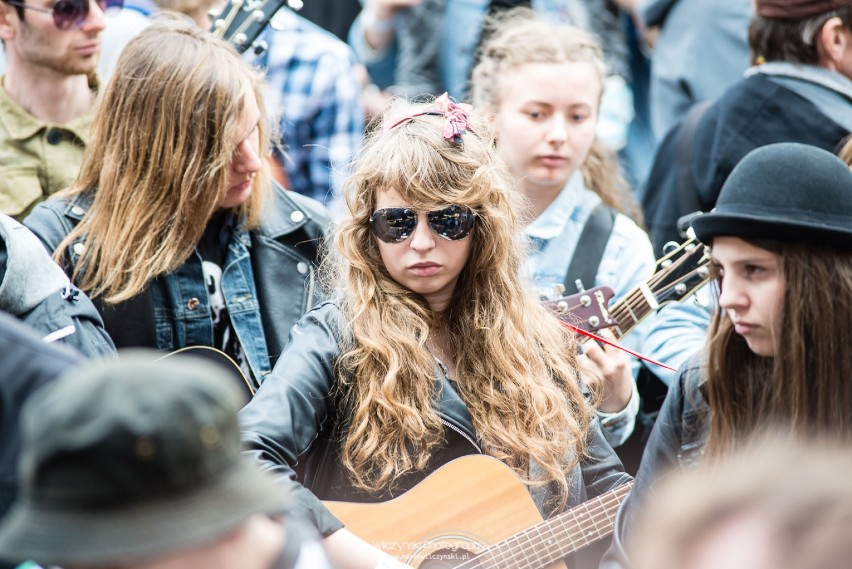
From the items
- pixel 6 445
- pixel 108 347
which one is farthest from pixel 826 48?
pixel 6 445

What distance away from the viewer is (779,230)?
2.65 m

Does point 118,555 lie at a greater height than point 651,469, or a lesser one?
greater

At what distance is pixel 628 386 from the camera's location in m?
3.81

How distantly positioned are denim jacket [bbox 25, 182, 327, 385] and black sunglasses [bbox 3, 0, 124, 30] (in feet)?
2.37

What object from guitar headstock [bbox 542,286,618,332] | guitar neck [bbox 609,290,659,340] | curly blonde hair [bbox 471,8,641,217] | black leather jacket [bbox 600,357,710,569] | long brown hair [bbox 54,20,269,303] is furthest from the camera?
curly blonde hair [bbox 471,8,641,217]

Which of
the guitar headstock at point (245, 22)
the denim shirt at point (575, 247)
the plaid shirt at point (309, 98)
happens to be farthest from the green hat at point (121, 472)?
the plaid shirt at point (309, 98)

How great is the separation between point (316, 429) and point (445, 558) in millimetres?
503

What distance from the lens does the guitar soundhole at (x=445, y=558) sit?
3225 mm

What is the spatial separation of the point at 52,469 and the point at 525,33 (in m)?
3.58

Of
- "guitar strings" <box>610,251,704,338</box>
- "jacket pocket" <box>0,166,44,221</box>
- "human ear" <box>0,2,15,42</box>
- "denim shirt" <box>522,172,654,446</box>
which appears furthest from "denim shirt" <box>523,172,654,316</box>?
"human ear" <box>0,2,15,42</box>

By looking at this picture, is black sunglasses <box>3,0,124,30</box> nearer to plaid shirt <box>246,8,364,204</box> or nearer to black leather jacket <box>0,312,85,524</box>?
plaid shirt <box>246,8,364,204</box>

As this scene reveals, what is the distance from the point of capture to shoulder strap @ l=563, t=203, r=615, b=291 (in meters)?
4.28

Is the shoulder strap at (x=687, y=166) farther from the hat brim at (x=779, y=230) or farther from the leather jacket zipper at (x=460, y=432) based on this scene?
the hat brim at (x=779, y=230)

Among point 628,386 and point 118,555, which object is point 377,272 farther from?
point 118,555
